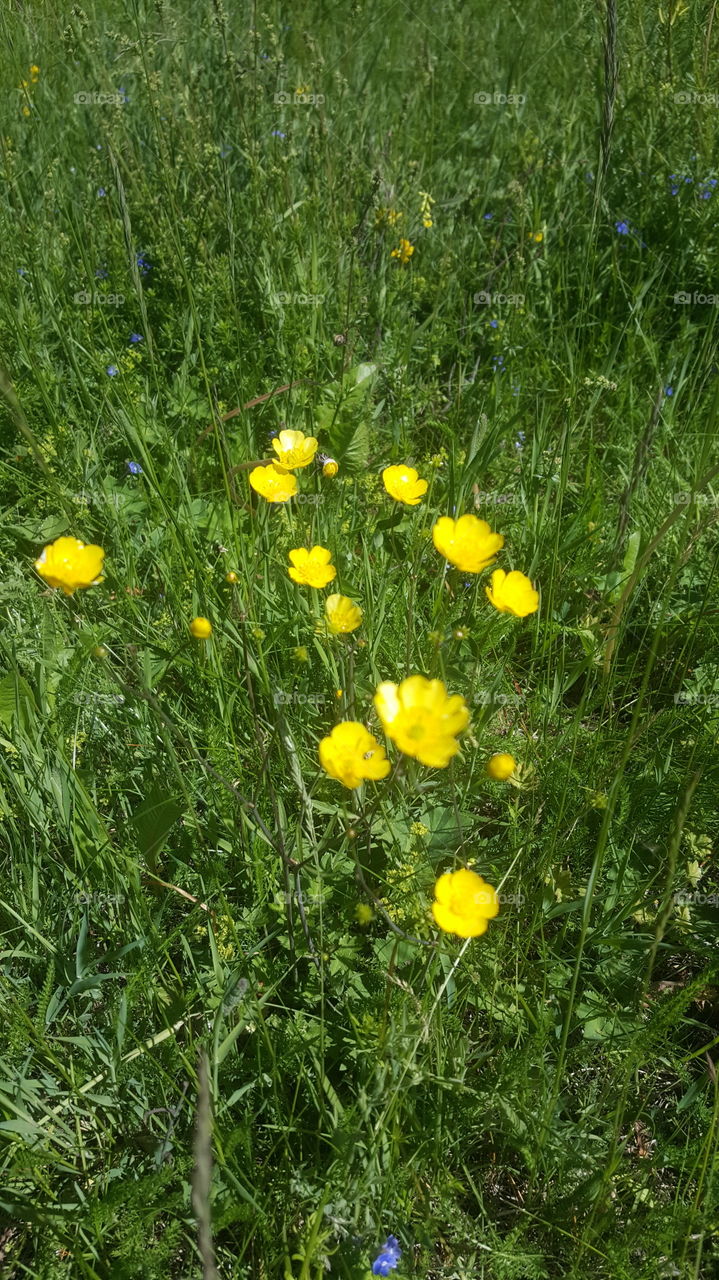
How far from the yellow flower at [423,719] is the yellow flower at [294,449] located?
2.67ft

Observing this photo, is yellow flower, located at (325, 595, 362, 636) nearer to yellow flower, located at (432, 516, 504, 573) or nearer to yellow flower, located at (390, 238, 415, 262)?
Answer: yellow flower, located at (432, 516, 504, 573)

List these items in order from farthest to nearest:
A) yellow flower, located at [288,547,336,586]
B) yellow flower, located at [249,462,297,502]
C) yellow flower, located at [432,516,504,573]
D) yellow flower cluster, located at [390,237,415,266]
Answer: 1. yellow flower cluster, located at [390,237,415,266]
2. yellow flower, located at [249,462,297,502]
3. yellow flower, located at [288,547,336,586]
4. yellow flower, located at [432,516,504,573]

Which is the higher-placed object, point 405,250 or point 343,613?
point 405,250

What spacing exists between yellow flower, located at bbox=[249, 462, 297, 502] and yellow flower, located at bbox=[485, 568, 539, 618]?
22.3 inches

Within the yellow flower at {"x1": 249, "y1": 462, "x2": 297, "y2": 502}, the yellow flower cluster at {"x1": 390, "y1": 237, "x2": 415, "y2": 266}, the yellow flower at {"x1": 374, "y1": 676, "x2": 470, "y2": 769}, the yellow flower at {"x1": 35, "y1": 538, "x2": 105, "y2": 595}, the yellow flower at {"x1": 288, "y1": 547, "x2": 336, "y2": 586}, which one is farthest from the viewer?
the yellow flower cluster at {"x1": 390, "y1": 237, "x2": 415, "y2": 266}

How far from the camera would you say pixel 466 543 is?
156cm

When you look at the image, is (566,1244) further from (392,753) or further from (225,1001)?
(392,753)

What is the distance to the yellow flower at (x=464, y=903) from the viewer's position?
3.95 feet

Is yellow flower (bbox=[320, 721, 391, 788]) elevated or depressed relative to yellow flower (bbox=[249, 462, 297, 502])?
depressed

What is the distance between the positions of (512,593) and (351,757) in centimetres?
50

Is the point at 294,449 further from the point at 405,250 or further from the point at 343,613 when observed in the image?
the point at 405,250

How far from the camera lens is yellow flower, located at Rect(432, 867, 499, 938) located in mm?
1204

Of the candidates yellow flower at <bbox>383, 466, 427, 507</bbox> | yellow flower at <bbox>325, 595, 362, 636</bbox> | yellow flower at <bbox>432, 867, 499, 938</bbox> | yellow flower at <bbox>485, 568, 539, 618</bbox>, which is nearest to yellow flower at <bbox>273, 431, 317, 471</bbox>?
yellow flower at <bbox>383, 466, 427, 507</bbox>

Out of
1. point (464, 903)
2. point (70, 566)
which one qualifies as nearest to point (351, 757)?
point (464, 903)
